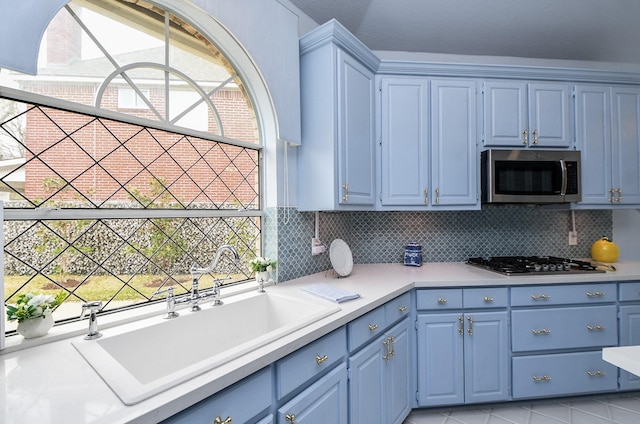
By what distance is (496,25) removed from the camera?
2.54 metres

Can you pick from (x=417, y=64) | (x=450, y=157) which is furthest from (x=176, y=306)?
(x=417, y=64)

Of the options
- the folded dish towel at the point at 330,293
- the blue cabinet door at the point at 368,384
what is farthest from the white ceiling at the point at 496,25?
the blue cabinet door at the point at 368,384

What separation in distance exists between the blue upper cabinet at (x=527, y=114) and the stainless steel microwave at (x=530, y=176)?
0.36ft

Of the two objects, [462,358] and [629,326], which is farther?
[629,326]

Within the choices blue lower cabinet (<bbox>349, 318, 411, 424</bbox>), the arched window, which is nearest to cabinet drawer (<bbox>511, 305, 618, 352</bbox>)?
blue lower cabinet (<bbox>349, 318, 411, 424</bbox>)

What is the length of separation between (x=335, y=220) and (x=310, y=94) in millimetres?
980

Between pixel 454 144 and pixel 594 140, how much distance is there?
117cm

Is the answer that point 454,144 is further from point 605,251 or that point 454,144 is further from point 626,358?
point 626,358

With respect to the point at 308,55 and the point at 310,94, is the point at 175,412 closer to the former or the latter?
the point at 310,94

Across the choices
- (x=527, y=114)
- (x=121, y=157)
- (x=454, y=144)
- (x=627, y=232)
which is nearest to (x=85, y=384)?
(x=121, y=157)

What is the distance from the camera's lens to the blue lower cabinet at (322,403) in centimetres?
116

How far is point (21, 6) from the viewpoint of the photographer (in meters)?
1.01

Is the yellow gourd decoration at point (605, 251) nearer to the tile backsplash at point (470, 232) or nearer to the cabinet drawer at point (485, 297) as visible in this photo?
the tile backsplash at point (470, 232)

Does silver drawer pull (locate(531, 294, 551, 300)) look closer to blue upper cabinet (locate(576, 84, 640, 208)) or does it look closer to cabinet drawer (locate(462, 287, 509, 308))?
cabinet drawer (locate(462, 287, 509, 308))
